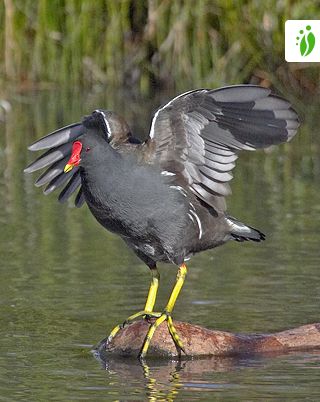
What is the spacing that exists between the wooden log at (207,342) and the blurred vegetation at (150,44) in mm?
9627

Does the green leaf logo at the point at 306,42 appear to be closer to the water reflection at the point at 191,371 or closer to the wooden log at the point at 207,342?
the wooden log at the point at 207,342

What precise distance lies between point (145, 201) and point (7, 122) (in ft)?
36.9

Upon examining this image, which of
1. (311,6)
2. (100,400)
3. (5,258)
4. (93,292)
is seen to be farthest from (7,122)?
(100,400)

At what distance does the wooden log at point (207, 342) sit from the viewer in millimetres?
7094

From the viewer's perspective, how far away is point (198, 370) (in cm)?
677

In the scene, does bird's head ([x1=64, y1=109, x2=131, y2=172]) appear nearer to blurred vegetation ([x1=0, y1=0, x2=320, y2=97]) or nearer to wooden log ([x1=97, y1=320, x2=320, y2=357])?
wooden log ([x1=97, y1=320, x2=320, y2=357])

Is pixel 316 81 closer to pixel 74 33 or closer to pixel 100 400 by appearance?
pixel 74 33

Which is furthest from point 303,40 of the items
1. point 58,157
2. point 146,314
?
point 146,314

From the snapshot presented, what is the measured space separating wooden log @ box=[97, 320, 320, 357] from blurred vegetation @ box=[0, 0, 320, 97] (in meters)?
9.63

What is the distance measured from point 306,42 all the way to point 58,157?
5.33 meters

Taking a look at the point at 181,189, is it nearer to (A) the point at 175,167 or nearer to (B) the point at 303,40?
(A) the point at 175,167

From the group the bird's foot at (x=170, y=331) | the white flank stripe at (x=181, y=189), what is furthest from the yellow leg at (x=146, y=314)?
the white flank stripe at (x=181, y=189)

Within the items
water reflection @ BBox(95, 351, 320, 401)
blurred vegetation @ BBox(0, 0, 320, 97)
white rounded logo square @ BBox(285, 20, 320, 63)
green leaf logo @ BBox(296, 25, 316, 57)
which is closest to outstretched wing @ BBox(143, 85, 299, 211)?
water reflection @ BBox(95, 351, 320, 401)

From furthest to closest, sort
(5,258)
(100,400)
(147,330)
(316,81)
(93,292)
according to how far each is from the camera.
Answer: (316,81) < (5,258) < (93,292) < (147,330) < (100,400)
